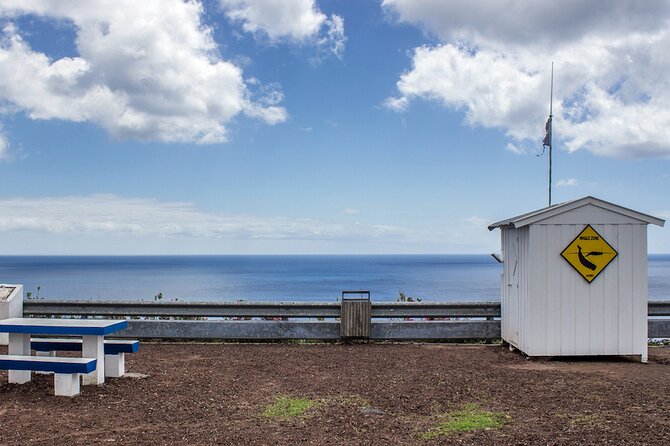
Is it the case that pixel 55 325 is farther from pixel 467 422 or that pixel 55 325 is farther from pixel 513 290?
pixel 513 290

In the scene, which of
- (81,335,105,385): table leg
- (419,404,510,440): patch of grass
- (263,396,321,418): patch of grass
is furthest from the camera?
(81,335,105,385): table leg

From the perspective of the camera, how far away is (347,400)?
6.70m

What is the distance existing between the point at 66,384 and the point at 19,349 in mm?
1279

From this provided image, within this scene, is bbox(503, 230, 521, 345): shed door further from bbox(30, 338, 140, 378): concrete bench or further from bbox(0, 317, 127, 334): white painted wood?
bbox(0, 317, 127, 334): white painted wood

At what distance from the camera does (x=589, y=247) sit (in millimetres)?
9453

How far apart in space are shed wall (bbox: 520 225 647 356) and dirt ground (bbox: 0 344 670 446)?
1.08 feet

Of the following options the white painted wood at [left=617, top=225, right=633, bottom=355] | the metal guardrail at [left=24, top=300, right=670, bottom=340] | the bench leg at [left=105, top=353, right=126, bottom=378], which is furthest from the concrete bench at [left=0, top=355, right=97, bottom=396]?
the white painted wood at [left=617, top=225, right=633, bottom=355]

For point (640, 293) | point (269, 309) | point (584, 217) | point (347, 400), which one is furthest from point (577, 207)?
point (269, 309)

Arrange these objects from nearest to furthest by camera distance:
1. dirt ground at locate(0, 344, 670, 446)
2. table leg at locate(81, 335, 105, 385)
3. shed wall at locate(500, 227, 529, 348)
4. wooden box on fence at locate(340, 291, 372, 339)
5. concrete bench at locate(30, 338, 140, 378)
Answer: dirt ground at locate(0, 344, 670, 446)
table leg at locate(81, 335, 105, 385)
concrete bench at locate(30, 338, 140, 378)
shed wall at locate(500, 227, 529, 348)
wooden box on fence at locate(340, 291, 372, 339)

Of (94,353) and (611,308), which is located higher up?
(611,308)

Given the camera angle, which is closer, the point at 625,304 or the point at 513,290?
the point at 625,304

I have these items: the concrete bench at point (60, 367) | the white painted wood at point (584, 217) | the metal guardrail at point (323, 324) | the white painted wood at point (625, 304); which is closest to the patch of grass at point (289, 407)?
the concrete bench at point (60, 367)

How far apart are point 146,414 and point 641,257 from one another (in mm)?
7761

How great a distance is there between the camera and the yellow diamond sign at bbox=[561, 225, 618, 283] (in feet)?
30.9
